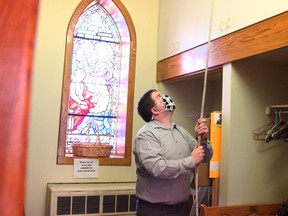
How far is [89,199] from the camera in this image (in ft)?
9.31

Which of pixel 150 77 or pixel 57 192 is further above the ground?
pixel 150 77

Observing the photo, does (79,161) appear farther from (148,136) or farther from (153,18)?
(153,18)

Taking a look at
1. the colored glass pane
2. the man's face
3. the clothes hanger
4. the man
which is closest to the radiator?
the colored glass pane

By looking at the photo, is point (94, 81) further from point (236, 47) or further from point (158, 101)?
point (236, 47)

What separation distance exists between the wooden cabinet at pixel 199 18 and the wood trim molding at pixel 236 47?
0.04m

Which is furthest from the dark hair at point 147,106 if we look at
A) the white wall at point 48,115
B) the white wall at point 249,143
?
the white wall at point 48,115

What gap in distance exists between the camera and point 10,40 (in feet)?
0.90

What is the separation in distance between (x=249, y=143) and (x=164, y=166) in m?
0.77

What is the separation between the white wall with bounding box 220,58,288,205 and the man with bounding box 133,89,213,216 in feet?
1.02

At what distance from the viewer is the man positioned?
5.96 feet

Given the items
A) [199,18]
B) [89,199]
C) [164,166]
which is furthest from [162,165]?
[199,18]

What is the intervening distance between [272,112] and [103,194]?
1542mm

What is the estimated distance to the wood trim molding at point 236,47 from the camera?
1877 mm

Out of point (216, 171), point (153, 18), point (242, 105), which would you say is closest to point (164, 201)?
point (216, 171)
